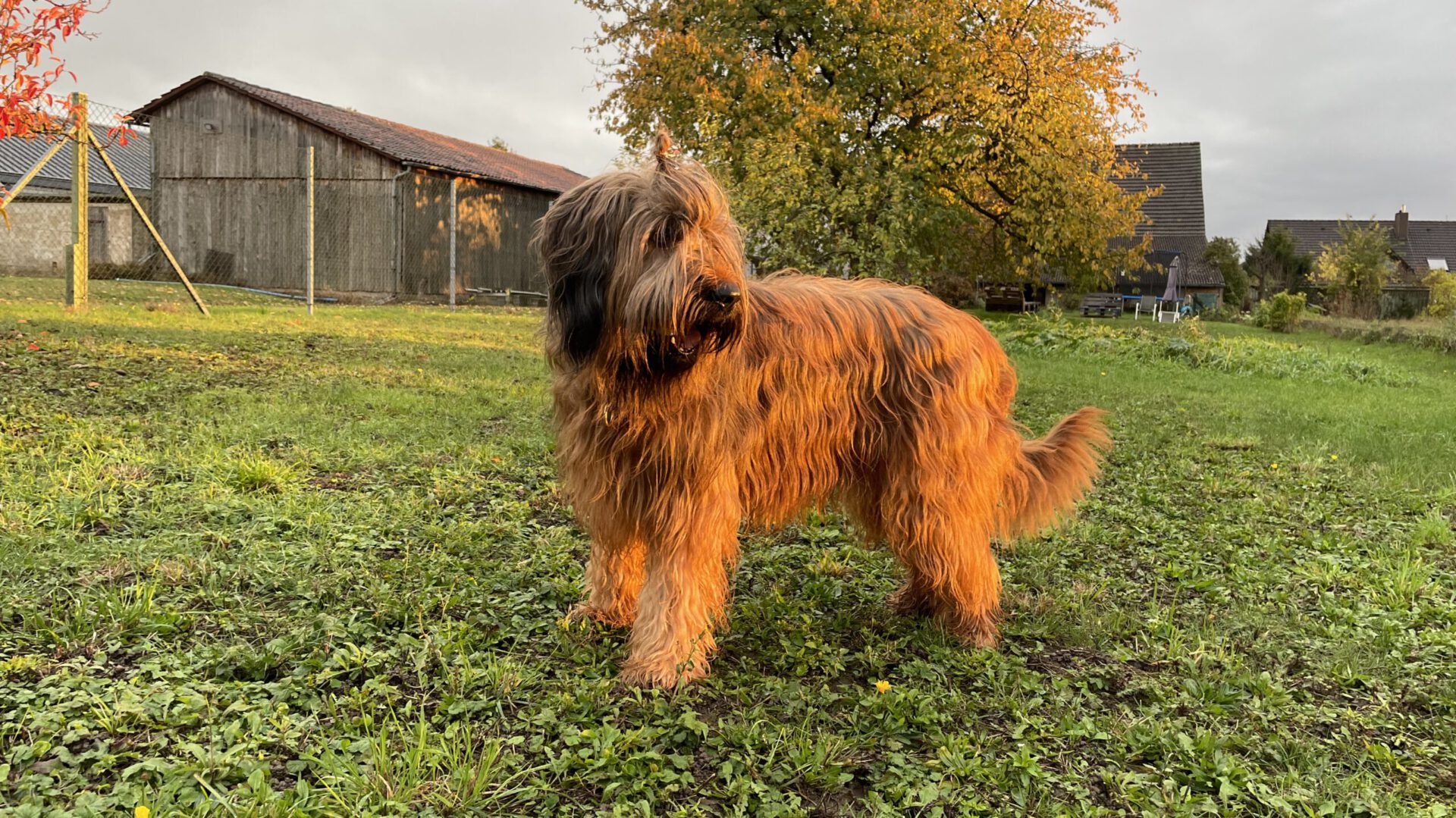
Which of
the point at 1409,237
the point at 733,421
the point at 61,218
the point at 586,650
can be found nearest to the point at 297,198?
the point at 61,218

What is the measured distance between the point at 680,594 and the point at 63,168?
93.6ft

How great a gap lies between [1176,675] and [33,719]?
364 cm

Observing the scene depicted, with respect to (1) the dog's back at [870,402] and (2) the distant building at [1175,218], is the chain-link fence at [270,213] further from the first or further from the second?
(2) the distant building at [1175,218]

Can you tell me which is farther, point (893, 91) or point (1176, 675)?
point (893, 91)

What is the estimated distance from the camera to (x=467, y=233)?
23.7 metres

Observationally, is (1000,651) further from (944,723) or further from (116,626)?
(116,626)

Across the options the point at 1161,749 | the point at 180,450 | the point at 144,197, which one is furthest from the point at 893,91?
the point at 144,197

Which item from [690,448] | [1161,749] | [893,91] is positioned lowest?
[1161,749]

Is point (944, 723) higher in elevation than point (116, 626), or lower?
lower

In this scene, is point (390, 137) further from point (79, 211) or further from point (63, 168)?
point (79, 211)

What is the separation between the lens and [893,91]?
18.9 meters

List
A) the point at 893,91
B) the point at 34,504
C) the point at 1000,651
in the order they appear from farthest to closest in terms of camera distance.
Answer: the point at 893,91 < the point at 34,504 < the point at 1000,651

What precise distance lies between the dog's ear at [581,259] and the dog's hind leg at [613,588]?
0.89 m

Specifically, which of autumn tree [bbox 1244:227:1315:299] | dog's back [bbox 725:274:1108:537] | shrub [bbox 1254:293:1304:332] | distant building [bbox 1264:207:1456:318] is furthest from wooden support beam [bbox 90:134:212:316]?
distant building [bbox 1264:207:1456:318]
